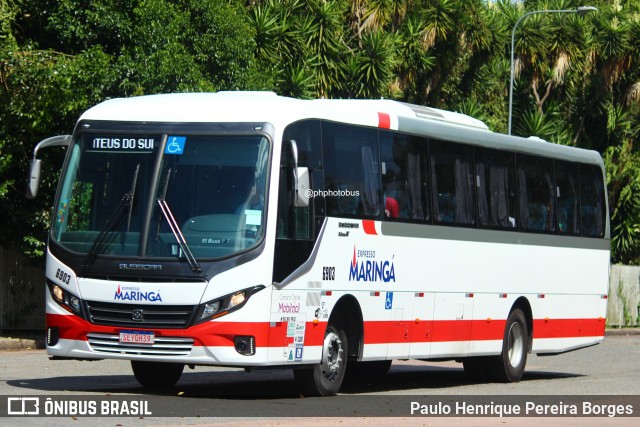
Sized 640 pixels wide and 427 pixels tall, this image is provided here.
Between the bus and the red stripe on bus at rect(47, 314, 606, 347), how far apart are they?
2 cm

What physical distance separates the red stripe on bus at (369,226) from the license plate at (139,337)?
3185mm

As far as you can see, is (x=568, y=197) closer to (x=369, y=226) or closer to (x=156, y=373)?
(x=369, y=226)

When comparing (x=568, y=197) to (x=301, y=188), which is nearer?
(x=301, y=188)

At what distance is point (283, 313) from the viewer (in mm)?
14039

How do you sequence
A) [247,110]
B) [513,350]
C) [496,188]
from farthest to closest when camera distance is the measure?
1. [513,350]
2. [496,188]
3. [247,110]

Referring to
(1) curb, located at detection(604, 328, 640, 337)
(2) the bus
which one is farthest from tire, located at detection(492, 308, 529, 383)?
(1) curb, located at detection(604, 328, 640, 337)

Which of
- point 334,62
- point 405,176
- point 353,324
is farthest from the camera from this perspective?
point 334,62

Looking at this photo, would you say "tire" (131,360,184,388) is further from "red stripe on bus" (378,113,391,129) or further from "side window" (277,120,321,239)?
"red stripe on bus" (378,113,391,129)

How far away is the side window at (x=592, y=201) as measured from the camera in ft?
71.6

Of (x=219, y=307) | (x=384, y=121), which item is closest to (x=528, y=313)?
(x=384, y=121)

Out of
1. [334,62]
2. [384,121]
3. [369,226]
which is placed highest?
[334,62]

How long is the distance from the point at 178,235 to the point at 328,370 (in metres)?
2.49

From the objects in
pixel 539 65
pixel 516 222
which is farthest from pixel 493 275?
pixel 539 65

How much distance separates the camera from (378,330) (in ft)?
52.7
